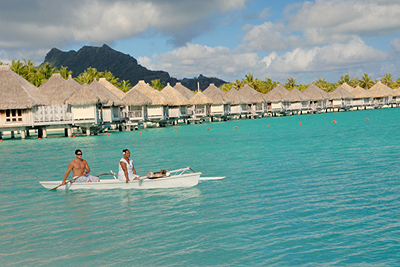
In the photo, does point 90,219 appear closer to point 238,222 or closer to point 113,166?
point 238,222

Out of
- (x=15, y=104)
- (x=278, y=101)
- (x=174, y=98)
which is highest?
(x=174, y=98)

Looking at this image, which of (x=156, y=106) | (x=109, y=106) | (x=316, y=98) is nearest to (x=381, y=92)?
(x=316, y=98)

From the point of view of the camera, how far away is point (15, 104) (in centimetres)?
3600

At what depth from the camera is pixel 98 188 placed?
44.9 ft

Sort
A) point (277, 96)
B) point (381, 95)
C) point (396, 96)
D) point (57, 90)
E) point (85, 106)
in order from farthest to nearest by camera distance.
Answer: point (396, 96), point (381, 95), point (277, 96), point (57, 90), point (85, 106)

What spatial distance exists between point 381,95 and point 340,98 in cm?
963

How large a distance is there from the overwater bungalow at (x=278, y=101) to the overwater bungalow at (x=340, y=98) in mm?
10680

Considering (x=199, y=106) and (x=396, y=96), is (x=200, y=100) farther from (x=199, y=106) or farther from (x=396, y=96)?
(x=396, y=96)

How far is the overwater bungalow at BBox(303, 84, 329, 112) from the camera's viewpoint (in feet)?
270

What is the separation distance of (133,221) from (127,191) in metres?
3.44

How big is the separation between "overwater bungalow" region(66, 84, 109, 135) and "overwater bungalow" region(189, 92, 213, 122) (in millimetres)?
22796

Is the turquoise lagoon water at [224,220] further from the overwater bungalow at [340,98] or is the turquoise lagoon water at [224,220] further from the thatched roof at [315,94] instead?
the overwater bungalow at [340,98]

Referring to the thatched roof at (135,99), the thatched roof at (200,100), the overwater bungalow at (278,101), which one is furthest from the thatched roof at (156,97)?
the overwater bungalow at (278,101)

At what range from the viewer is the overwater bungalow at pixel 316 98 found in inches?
3236
